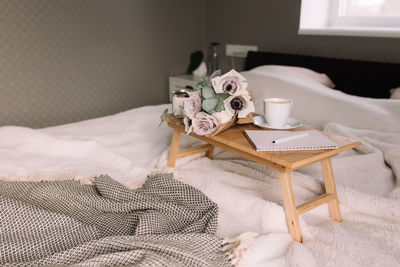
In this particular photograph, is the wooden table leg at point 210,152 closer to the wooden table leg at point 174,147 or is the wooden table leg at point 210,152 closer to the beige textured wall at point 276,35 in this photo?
the wooden table leg at point 174,147

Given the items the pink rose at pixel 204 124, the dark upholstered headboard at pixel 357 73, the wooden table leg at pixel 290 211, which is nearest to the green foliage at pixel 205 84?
the pink rose at pixel 204 124

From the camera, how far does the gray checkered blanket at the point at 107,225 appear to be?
0.91 m

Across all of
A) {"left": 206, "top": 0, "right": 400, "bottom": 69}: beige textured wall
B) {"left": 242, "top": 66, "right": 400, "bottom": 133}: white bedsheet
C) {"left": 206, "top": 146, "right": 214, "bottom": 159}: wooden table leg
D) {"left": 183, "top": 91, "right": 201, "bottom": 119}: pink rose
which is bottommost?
{"left": 206, "top": 146, "right": 214, "bottom": 159}: wooden table leg

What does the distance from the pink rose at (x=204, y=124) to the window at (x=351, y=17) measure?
5.66 ft

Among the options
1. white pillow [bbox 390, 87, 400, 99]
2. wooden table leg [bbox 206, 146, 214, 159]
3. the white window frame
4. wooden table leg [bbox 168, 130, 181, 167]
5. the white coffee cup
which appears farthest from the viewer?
the white window frame

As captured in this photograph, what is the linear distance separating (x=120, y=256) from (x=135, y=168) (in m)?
0.74

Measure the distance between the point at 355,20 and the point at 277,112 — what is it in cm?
184

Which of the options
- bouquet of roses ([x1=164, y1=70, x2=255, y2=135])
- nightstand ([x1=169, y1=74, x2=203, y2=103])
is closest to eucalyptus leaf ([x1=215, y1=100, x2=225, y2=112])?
bouquet of roses ([x1=164, y1=70, x2=255, y2=135])

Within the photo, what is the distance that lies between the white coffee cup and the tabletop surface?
0.06m

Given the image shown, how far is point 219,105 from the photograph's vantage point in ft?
4.47

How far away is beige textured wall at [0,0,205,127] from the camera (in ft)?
9.27

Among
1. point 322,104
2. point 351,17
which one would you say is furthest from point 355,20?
point 322,104

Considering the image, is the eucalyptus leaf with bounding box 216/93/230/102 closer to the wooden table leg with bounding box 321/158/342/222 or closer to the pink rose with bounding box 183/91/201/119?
the pink rose with bounding box 183/91/201/119

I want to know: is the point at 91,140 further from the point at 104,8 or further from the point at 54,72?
the point at 104,8
